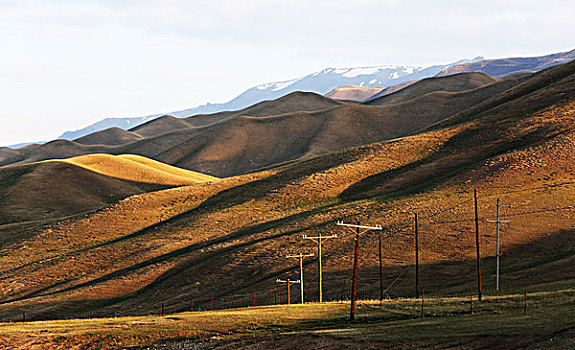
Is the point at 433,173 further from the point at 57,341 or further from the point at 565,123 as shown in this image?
the point at 57,341

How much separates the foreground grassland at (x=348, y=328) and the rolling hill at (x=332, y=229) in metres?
12.9

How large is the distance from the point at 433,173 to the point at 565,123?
22163 millimetres

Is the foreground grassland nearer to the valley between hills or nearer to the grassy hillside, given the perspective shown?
the valley between hills

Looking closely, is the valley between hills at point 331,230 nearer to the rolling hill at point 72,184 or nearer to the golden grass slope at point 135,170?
the rolling hill at point 72,184

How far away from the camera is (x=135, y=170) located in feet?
568

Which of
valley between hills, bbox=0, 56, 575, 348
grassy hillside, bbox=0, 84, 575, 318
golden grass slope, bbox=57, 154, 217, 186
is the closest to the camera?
valley between hills, bbox=0, 56, 575, 348

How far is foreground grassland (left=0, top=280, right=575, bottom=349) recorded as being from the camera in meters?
28.6


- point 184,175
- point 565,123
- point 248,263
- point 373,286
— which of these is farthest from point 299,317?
point 184,175

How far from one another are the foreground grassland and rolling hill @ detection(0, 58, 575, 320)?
508 inches

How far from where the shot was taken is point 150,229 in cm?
9919

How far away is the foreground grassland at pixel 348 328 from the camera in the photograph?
28.6 metres

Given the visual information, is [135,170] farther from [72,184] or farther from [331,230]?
[331,230]

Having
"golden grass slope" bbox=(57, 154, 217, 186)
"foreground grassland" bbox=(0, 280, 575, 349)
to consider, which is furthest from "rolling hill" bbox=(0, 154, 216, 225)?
"foreground grassland" bbox=(0, 280, 575, 349)

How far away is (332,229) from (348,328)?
136 ft
